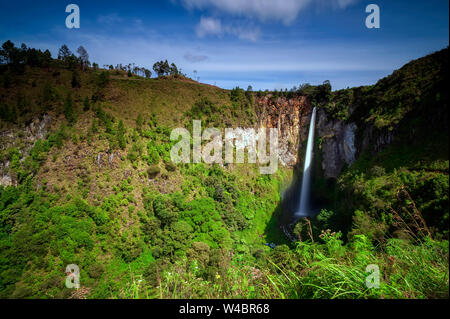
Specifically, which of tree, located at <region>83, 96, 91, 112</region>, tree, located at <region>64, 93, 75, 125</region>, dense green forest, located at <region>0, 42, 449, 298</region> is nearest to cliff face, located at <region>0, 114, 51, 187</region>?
dense green forest, located at <region>0, 42, 449, 298</region>

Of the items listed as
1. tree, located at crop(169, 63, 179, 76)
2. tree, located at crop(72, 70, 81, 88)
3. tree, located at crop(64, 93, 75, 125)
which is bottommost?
tree, located at crop(64, 93, 75, 125)

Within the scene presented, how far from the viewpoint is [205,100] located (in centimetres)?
3491

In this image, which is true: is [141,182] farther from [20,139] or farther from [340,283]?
[340,283]

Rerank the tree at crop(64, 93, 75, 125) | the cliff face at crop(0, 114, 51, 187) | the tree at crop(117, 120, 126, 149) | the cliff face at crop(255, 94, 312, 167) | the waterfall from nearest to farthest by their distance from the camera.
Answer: the cliff face at crop(0, 114, 51, 187), the tree at crop(64, 93, 75, 125), the tree at crop(117, 120, 126, 149), the waterfall, the cliff face at crop(255, 94, 312, 167)

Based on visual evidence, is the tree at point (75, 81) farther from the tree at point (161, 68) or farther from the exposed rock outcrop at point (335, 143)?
the exposed rock outcrop at point (335, 143)

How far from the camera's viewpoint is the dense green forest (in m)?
15.4

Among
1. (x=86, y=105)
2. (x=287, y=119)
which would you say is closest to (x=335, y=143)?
(x=287, y=119)

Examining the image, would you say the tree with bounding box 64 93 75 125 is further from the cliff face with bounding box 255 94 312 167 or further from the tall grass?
the cliff face with bounding box 255 94 312 167

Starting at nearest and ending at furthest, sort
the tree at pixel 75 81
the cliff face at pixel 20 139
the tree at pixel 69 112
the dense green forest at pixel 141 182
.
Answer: the dense green forest at pixel 141 182 → the cliff face at pixel 20 139 → the tree at pixel 69 112 → the tree at pixel 75 81

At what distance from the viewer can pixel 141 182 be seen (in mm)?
23359

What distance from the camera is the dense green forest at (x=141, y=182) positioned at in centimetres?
1543

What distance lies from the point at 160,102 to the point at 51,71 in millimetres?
14584

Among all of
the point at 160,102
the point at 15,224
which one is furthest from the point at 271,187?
the point at 15,224

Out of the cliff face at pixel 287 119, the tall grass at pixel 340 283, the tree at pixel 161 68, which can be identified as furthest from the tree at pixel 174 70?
the tall grass at pixel 340 283
